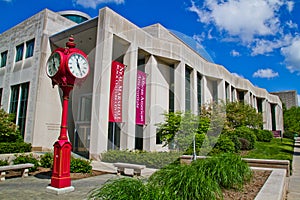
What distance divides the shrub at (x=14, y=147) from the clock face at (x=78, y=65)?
11.3m

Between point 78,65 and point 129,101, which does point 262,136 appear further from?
point 78,65

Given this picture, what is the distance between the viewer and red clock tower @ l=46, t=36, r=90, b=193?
638 cm

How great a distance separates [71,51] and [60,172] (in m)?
3.41

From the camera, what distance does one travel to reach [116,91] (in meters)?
16.3

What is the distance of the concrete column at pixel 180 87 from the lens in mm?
23000

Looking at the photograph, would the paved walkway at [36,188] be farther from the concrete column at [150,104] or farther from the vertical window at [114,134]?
the concrete column at [150,104]

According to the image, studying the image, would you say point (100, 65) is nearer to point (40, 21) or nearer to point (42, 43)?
point (42, 43)

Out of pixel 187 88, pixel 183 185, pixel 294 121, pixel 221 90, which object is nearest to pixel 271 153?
pixel 187 88

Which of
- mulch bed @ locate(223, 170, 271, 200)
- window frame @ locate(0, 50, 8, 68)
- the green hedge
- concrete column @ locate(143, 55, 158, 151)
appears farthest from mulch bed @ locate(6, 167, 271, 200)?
window frame @ locate(0, 50, 8, 68)

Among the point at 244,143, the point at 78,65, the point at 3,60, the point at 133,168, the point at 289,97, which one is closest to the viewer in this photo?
the point at 78,65

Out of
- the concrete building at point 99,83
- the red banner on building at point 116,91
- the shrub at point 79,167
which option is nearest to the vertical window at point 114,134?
the concrete building at point 99,83

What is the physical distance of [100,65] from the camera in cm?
1507

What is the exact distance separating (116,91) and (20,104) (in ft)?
30.5

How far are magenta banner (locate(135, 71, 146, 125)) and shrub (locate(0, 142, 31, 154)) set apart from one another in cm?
798
